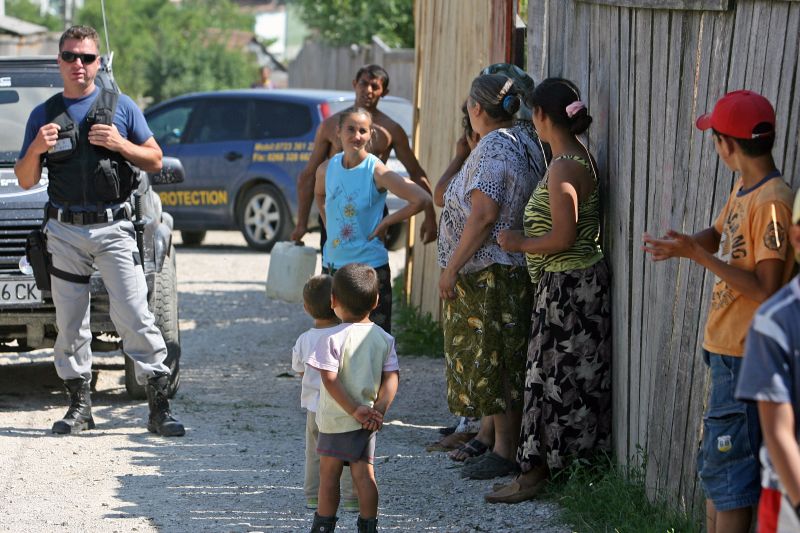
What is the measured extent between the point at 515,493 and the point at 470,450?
81cm

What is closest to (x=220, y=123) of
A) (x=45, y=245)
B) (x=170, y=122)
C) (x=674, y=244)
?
(x=170, y=122)

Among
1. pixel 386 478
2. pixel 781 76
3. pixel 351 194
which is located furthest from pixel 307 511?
pixel 781 76

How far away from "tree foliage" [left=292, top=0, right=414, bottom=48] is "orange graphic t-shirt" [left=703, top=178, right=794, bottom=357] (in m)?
21.3

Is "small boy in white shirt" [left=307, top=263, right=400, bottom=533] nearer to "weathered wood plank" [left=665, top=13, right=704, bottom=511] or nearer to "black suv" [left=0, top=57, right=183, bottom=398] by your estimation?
"weathered wood plank" [left=665, top=13, right=704, bottom=511]

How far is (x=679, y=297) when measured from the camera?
463cm

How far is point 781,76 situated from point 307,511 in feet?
8.85

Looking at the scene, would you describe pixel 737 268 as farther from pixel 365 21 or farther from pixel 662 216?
pixel 365 21

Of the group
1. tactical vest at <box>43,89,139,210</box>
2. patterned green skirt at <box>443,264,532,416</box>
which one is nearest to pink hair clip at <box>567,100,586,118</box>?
patterned green skirt at <box>443,264,532,416</box>

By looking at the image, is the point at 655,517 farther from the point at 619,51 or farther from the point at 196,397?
the point at 196,397

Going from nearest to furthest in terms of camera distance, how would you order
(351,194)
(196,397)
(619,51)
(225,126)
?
(619,51) < (351,194) < (196,397) < (225,126)

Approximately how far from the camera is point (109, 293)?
22.0 feet

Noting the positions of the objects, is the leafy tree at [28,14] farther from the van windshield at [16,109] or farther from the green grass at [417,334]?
the van windshield at [16,109]

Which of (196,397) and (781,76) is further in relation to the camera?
(196,397)

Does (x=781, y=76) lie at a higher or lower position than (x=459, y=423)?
higher
